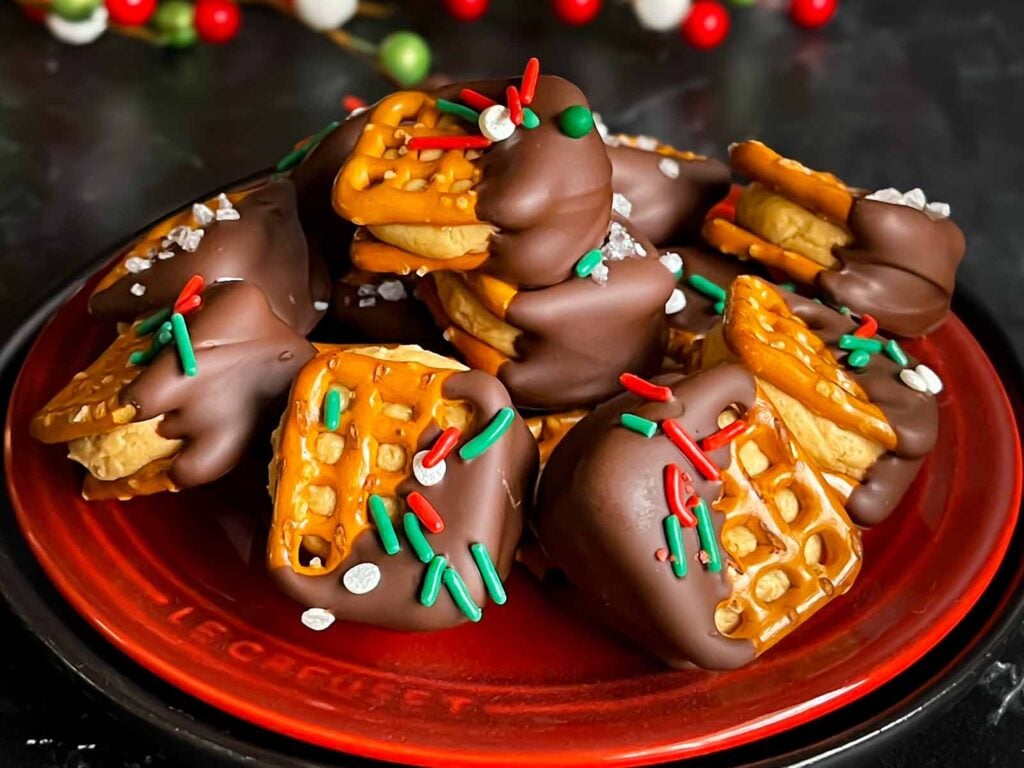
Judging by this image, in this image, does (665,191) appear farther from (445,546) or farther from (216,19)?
(216,19)

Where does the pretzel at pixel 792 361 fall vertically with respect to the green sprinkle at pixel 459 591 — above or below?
above

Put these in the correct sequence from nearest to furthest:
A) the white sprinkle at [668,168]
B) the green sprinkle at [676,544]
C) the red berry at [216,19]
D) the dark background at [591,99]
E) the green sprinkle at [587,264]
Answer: the green sprinkle at [676,544]
the green sprinkle at [587,264]
the white sprinkle at [668,168]
the dark background at [591,99]
the red berry at [216,19]

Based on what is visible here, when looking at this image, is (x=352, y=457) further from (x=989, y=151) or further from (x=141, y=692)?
(x=989, y=151)

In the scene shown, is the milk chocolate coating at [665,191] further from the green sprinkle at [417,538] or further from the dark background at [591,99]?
the dark background at [591,99]

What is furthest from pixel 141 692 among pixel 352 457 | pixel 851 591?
pixel 851 591

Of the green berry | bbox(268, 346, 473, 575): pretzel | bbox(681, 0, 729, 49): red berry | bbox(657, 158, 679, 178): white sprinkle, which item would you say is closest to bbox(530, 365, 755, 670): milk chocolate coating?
bbox(268, 346, 473, 575): pretzel

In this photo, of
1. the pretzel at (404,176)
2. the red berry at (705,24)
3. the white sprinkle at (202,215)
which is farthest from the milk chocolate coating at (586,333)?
the red berry at (705,24)

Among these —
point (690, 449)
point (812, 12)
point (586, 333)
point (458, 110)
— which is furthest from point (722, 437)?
point (812, 12)

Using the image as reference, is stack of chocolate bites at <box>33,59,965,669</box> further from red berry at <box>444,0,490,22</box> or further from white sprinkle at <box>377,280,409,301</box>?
red berry at <box>444,0,490,22</box>
